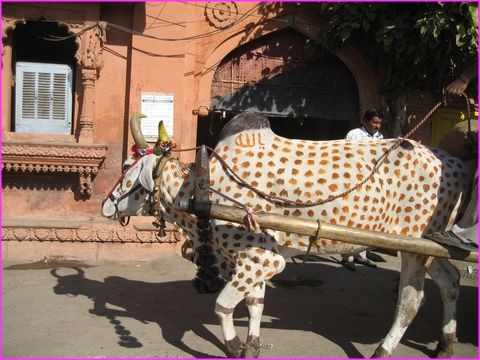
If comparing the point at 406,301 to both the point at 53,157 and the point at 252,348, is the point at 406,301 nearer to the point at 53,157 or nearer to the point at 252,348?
the point at 252,348

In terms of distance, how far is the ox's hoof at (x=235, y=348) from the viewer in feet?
11.3

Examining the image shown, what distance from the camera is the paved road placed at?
3803 millimetres

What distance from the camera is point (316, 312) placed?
477 centimetres

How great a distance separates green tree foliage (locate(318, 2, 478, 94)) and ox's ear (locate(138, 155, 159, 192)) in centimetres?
412

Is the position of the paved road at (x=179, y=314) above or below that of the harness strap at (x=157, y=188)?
below

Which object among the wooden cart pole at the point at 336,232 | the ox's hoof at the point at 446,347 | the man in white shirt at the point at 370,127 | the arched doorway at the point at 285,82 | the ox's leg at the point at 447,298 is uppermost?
the arched doorway at the point at 285,82

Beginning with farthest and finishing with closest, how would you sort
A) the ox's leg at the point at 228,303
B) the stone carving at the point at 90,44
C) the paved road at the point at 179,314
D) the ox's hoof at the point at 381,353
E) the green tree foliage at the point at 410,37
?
the stone carving at the point at 90,44, the green tree foliage at the point at 410,37, the paved road at the point at 179,314, the ox's hoof at the point at 381,353, the ox's leg at the point at 228,303

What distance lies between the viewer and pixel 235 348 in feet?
11.4

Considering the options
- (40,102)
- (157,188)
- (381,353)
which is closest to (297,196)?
(157,188)

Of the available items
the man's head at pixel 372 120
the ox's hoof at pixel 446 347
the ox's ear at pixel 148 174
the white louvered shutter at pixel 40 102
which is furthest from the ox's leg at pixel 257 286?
the white louvered shutter at pixel 40 102

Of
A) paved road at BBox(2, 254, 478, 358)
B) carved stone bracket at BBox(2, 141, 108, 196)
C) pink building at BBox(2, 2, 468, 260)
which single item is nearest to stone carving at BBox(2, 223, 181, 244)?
pink building at BBox(2, 2, 468, 260)

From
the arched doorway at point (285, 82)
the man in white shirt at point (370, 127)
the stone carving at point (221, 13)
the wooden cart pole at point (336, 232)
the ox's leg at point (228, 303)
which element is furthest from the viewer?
the arched doorway at point (285, 82)

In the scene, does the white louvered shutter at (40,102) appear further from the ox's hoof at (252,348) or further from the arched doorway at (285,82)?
the ox's hoof at (252,348)

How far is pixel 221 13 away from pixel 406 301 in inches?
202
